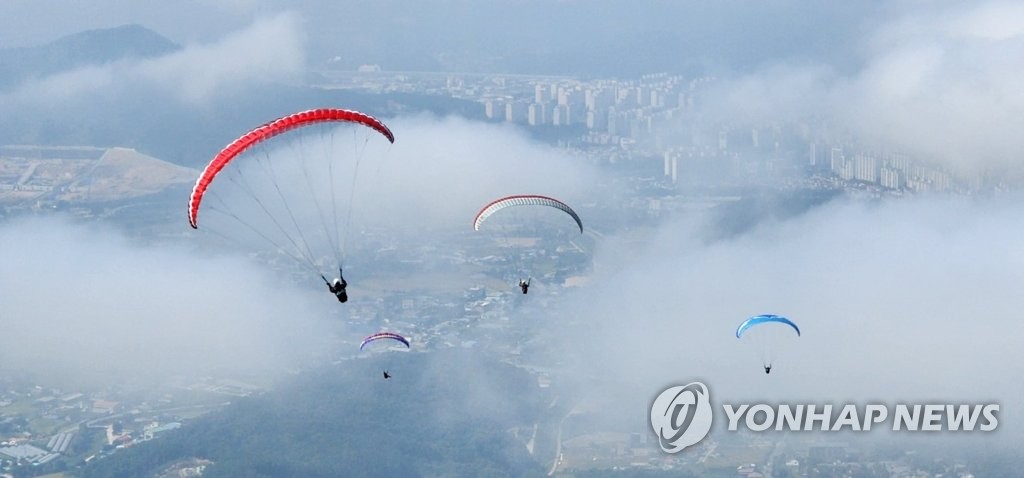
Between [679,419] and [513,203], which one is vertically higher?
[513,203]

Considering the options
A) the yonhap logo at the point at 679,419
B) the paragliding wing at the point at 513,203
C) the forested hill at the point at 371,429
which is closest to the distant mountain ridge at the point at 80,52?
the forested hill at the point at 371,429

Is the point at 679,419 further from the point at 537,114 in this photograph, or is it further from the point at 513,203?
the point at 537,114

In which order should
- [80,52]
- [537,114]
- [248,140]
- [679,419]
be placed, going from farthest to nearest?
1. [80,52]
2. [537,114]
3. [679,419]
4. [248,140]

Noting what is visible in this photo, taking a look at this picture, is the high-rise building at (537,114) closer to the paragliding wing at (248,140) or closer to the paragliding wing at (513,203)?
the paragliding wing at (513,203)

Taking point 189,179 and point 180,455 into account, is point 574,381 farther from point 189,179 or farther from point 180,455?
point 189,179

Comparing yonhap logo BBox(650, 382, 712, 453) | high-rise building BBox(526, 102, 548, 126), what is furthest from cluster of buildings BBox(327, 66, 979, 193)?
yonhap logo BBox(650, 382, 712, 453)

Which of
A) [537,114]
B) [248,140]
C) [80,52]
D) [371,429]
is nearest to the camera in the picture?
[248,140]

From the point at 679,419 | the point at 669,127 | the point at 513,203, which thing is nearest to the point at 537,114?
the point at 669,127

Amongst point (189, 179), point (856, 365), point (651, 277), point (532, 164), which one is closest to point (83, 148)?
point (189, 179)
